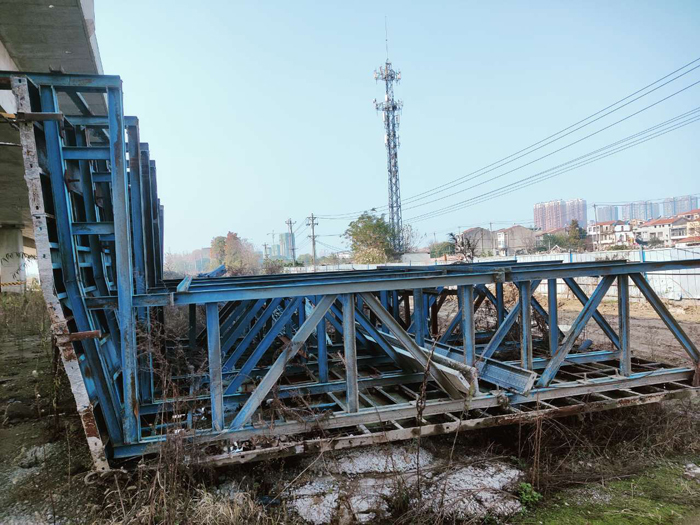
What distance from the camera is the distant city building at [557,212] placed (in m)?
157

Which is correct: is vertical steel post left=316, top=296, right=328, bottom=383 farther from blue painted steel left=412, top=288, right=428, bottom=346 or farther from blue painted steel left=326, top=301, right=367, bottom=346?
blue painted steel left=412, top=288, right=428, bottom=346

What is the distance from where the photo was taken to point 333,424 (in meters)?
4.27

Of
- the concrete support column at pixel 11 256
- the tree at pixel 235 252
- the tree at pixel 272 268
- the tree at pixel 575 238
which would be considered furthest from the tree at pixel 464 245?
the tree at pixel 575 238

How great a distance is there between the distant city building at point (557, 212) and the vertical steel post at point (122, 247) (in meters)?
166

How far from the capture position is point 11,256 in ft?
74.2

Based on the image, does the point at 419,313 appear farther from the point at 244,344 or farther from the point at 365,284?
the point at 244,344

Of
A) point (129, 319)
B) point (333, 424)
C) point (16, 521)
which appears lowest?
point (16, 521)

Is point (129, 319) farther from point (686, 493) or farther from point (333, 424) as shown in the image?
point (686, 493)

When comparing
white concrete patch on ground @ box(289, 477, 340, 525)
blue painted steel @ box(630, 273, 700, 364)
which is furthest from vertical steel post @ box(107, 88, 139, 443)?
blue painted steel @ box(630, 273, 700, 364)

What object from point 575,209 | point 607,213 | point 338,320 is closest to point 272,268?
point 338,320

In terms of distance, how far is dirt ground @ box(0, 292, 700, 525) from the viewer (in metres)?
3.57

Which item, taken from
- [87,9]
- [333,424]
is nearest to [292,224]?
[87,9]

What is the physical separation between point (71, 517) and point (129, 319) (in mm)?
1580

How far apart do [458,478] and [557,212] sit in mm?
169023
